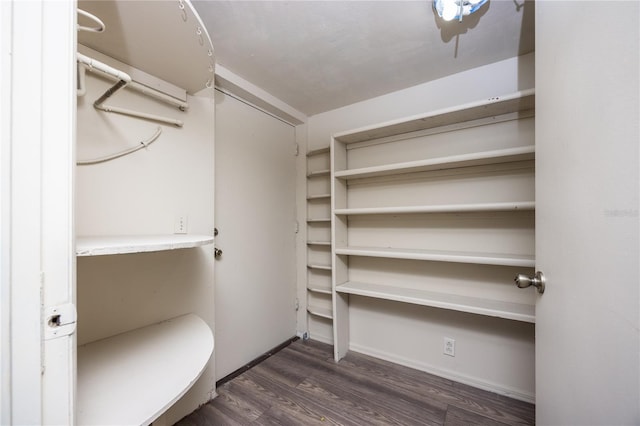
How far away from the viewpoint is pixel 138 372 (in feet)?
2.62

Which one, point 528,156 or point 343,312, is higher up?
point 528,156

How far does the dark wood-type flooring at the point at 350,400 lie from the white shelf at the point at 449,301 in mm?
600

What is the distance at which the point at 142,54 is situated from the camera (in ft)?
3.44

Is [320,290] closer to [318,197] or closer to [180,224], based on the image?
[318,197]

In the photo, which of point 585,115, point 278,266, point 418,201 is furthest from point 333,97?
point 585,115

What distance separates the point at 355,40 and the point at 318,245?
173cm

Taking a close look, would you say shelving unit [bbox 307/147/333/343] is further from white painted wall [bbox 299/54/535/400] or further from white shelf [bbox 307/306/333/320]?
white painted wall [bbox 299/54/535/400]

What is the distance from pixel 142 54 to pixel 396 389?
2.45 metres

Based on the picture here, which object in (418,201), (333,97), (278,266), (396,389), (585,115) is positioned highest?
(333,97)

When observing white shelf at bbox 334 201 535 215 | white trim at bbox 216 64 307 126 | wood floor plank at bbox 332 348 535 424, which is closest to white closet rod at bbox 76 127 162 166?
white trim at bbox 216 64 307 126

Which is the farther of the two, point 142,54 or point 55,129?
point 142,54

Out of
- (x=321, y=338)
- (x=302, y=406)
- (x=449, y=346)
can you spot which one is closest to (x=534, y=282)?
(x=449, y=346)

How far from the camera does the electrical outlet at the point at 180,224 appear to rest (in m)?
1.39

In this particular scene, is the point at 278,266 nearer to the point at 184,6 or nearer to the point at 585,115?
the point at 184,6
